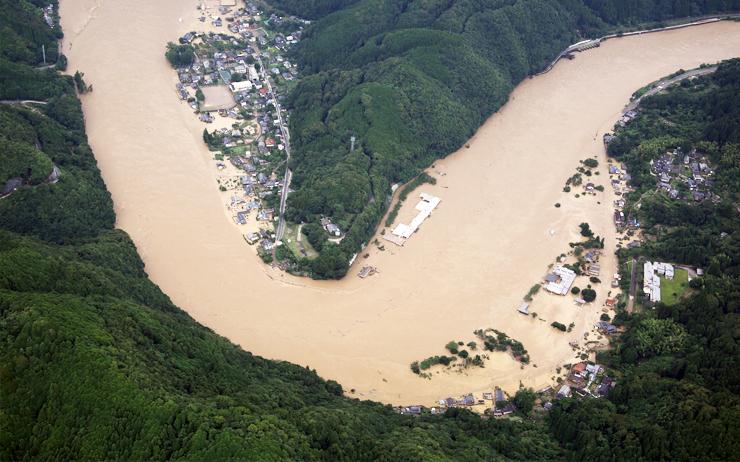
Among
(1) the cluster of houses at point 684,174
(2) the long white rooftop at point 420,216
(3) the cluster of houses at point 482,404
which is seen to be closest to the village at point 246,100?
(2) the long white rooftop at point 420,216

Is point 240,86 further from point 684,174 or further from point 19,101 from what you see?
point 684,174

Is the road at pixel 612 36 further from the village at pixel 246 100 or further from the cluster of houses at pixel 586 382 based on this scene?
the cluster of houses at pixel 586 382

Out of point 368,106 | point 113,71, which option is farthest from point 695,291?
point 113,71

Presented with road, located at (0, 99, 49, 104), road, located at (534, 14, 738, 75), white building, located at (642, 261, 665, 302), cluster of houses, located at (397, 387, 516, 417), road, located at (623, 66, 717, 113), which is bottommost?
cluster of houses, located at (397, 387, 516, 417)

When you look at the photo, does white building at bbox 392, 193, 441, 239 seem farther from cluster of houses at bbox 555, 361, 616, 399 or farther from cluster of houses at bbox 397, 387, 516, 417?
cluster of houses at bbox 555, 361, 616, 399

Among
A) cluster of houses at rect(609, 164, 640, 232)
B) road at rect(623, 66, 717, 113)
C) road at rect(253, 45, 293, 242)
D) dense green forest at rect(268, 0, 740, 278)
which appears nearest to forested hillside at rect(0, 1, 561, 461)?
road at rect(253, 45, 293, 242)

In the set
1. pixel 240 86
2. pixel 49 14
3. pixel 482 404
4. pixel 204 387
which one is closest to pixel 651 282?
pixel 482 404

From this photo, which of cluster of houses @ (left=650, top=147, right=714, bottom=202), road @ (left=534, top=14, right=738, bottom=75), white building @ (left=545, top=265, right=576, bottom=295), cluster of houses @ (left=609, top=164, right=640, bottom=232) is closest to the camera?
white building @ (left=545, top=265, right=576, bottom=295)
